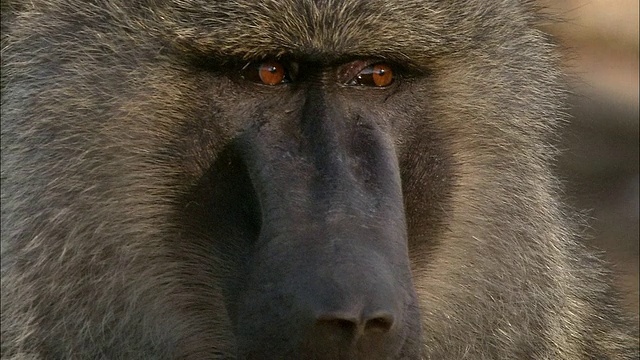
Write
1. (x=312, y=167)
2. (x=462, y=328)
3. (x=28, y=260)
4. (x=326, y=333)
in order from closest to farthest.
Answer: (x=326, y=333), (x=312, y=167), (x=28, y=260), (x=462, y=328)

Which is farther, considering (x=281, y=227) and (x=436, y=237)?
(x=436, y=237)

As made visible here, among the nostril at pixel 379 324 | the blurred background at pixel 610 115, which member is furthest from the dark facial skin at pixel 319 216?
the blurred background at pixel 610 115

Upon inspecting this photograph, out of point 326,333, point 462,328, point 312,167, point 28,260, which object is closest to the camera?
point 326,333

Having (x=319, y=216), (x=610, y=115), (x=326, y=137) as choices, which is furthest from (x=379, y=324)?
(x=610, y=115)

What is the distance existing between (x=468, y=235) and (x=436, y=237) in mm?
143

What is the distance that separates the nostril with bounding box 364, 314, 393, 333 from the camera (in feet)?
10.7

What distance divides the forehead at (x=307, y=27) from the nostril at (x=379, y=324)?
34.9 inches

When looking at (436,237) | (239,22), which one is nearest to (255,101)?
(239,22)

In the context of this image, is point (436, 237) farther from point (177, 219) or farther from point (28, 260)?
point (28, 260)

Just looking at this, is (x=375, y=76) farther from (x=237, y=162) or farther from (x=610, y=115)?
(x=610, y=115)

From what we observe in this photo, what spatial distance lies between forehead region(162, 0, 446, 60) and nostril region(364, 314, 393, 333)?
0.89 meters

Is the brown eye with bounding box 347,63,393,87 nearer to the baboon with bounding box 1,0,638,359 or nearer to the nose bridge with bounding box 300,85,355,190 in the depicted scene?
the baboon with bounding box 1,0,638,359

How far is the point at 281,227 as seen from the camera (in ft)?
11.2

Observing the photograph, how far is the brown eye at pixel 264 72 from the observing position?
148 inches
